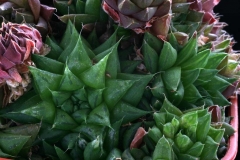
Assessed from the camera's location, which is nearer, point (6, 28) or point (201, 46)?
point (6, 28)

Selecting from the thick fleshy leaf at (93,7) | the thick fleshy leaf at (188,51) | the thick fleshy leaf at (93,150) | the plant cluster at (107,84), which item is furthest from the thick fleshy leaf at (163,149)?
the thick fleshy leaf at (93,7)

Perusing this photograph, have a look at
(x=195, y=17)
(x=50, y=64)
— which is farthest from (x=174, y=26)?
(x=50, y=64)

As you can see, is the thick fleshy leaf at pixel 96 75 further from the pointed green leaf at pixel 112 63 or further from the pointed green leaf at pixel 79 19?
the pointed green leaf at pixel 79 19

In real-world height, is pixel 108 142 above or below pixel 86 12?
below

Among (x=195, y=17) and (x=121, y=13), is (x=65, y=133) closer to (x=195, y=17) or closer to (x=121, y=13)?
(x=121, y=13)

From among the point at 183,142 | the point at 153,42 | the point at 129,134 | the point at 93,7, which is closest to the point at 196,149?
the point at 183,142
